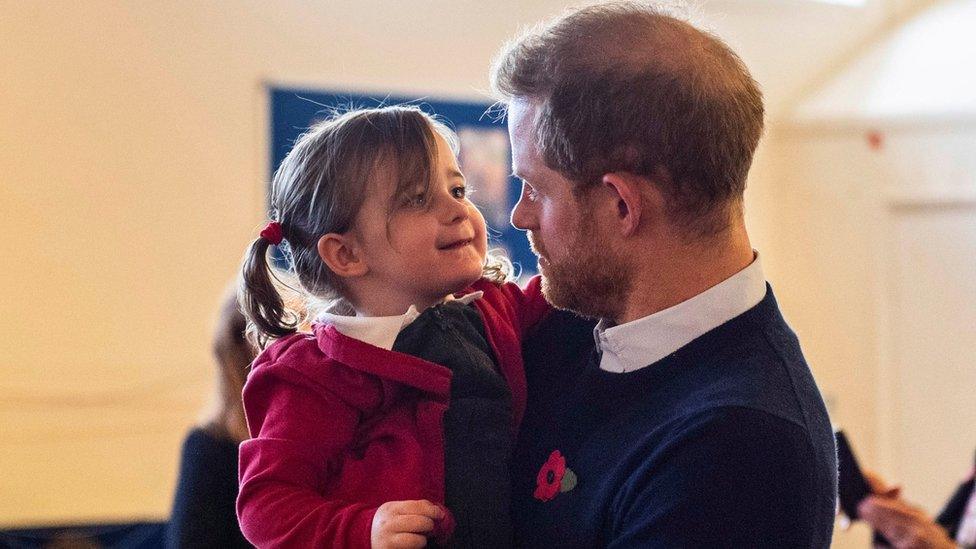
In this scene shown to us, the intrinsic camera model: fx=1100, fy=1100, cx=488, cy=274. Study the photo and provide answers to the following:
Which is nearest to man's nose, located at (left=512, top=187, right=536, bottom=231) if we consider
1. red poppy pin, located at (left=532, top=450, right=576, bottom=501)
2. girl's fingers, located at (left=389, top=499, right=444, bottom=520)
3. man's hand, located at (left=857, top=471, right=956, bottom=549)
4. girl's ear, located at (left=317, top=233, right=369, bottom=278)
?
girl's ear, located at (left=317, top=233, right=369, bottom=278)

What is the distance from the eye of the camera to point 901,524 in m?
2.92

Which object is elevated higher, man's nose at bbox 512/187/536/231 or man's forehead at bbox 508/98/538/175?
man's forehead at bbox 508/98/538/175

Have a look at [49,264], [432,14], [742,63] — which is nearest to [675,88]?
[742,63]

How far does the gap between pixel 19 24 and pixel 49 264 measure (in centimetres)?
88

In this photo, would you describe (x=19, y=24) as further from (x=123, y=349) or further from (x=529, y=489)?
(x=529, y=489)

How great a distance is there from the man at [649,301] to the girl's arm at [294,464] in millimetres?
243

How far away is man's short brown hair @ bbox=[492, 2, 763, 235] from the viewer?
1.46m

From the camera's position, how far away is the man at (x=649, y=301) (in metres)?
1.29

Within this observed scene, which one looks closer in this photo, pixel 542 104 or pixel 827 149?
pixel 542 104

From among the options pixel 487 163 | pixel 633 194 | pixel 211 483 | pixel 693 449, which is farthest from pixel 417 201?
pixel 487 163

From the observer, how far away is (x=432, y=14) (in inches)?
194

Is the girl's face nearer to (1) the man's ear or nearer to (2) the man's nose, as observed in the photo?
(2) the man's nose

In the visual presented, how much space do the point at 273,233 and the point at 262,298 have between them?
0.10m

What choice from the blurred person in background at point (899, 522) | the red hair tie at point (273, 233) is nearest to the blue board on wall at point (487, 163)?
the blurred person in background at point (899, 522)
